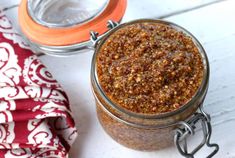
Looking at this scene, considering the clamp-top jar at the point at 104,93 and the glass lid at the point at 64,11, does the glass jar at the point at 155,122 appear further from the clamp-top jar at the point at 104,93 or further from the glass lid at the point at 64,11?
the glass lid at the point at 64,11

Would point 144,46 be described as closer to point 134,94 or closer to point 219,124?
point 134,94

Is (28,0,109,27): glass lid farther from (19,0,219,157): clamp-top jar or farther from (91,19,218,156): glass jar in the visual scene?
(91,19,218,156): glass jar

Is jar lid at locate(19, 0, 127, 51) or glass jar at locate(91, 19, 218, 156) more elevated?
jar lid at locate(19, 0, 127, 51)

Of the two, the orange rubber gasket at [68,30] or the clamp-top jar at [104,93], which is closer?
the clamp-top jar at [104,93]

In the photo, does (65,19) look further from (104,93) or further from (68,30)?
(104,93)

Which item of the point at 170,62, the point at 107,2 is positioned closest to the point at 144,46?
the point at 170,62

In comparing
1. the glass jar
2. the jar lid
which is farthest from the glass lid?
the glass jar

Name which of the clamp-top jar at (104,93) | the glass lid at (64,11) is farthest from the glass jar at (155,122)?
the glass lid at (64,11)

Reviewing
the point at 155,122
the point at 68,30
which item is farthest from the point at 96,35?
the point at 155,122
